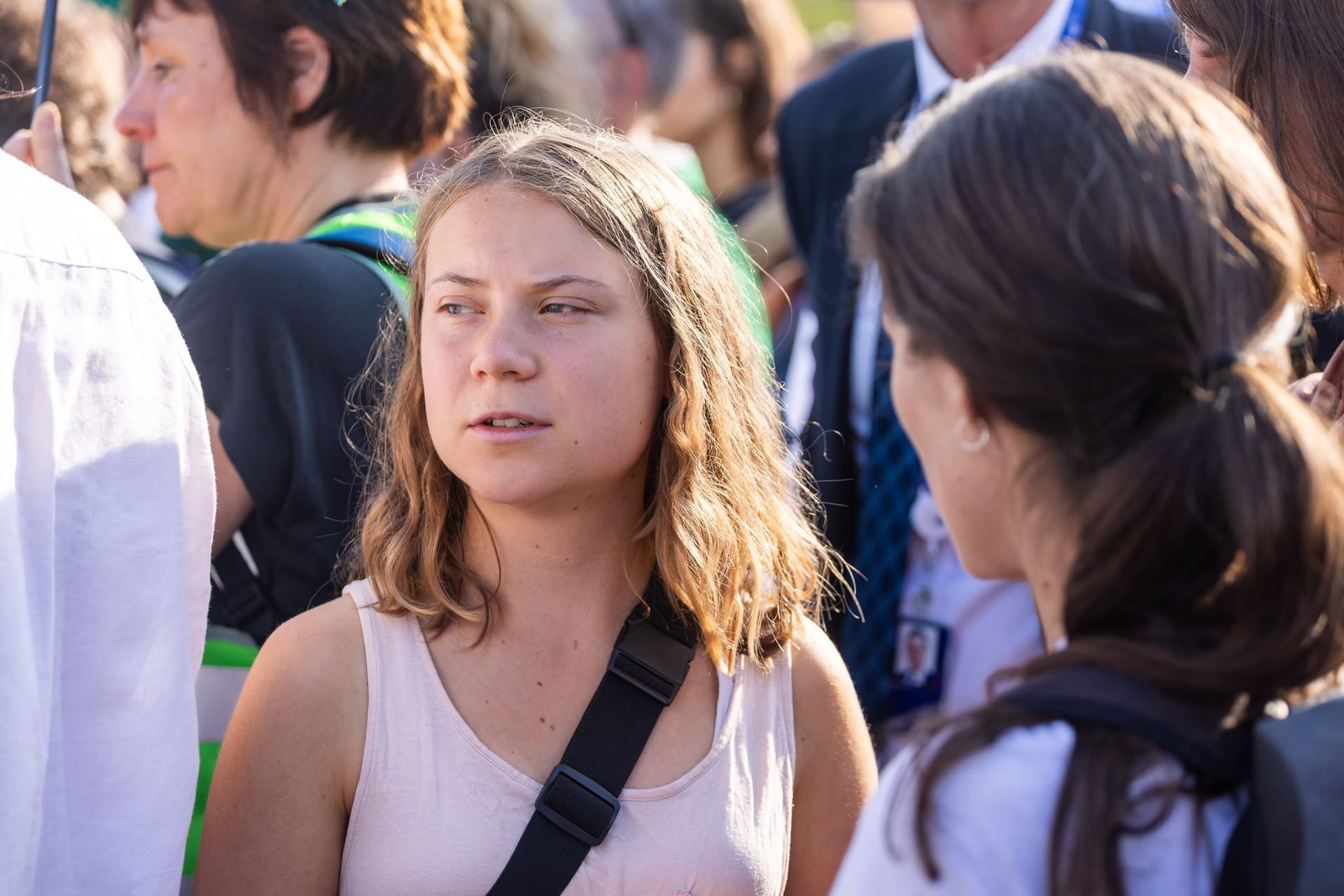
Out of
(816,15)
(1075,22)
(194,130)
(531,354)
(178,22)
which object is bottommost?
(816,15)

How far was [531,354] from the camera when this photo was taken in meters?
1.81

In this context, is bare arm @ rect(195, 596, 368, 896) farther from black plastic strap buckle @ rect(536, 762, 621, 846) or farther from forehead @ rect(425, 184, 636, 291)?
forehead @ rect(425, 184, 636, 291)

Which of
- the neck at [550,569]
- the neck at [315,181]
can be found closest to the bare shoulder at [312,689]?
the neck at [550,569]

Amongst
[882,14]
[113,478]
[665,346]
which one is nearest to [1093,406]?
[665,346]

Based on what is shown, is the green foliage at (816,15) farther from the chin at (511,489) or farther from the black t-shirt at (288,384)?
the chin at (511,489)

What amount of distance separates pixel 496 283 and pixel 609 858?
76cm

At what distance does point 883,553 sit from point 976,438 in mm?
1623

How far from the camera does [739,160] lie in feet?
18.1

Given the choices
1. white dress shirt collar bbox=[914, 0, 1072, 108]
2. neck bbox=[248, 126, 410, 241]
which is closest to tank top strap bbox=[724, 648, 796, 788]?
neck bbox=[248, 126, 410, 241]

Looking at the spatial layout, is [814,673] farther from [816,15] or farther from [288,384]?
[816,15]

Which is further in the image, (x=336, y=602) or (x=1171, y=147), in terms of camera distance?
(x=336, y=602)

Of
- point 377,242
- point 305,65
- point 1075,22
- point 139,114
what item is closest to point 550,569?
point 377,242

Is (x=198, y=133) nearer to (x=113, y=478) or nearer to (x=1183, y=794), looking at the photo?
(x=113, y=478)

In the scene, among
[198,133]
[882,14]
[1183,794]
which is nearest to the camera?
[1183,794]
